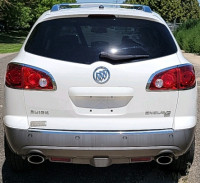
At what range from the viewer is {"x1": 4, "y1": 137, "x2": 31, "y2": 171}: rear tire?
360 cm

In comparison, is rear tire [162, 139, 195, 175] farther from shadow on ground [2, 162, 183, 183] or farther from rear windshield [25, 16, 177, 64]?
rear windshield [25, 16, 177, 64]

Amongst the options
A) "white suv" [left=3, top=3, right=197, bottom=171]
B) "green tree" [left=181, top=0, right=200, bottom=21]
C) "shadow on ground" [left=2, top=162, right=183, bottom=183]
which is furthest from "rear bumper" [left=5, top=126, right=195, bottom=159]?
"green tree" [left=181, top=0, right=200, bottom=21]

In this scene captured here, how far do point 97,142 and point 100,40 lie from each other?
0.94 meters

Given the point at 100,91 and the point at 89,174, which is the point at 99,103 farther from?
the point at 89,174

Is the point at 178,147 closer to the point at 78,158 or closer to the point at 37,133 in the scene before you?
the point at 78,158

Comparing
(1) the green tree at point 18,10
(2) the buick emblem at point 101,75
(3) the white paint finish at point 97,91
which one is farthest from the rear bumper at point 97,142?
(1) the green tree at point 18,10

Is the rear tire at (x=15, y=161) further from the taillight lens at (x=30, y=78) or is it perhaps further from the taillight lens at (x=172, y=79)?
the taillight lens at (x=172, y=79)

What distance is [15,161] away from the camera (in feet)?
12.1

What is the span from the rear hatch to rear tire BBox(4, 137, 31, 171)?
2.27 ft

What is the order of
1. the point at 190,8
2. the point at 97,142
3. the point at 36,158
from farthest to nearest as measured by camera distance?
the point at 190,8
the point at 36,158
the point at 97,142

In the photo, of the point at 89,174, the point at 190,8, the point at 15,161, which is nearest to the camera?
the point at 15,161

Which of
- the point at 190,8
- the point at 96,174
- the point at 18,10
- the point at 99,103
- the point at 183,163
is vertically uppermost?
the point at 99,103

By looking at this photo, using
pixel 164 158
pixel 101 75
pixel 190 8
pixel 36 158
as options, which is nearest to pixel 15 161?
pixel 36 158

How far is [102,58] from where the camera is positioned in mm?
3045
